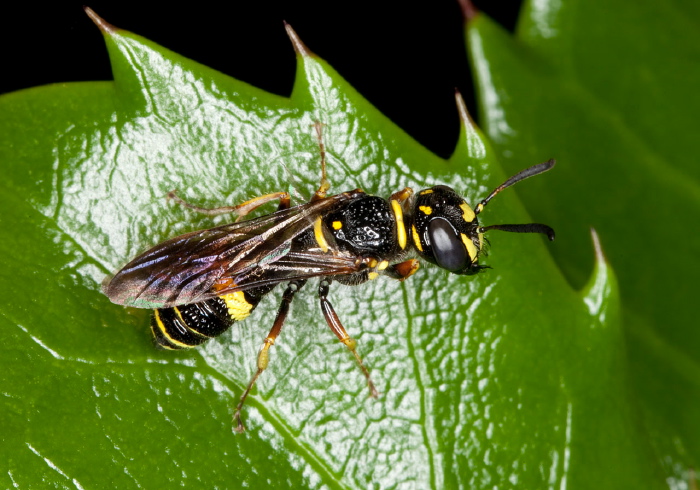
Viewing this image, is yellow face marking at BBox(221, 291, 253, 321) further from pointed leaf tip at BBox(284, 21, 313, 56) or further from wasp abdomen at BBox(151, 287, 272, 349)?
pointed leaf tip at BBox(284, 21, 313, 56)

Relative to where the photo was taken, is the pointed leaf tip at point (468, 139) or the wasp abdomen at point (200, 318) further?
the pointed leaf tip at point (468, 139)

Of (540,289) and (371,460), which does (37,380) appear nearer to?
(371,460)

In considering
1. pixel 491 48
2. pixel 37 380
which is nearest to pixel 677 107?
pixel 491 48

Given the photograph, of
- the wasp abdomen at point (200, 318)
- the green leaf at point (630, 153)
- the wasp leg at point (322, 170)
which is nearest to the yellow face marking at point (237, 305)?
the wasp abdomen at point (200, 318)

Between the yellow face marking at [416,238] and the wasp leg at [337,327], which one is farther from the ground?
the yellow face marking at [416,238]

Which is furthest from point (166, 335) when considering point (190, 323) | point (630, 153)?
point (630, 153)

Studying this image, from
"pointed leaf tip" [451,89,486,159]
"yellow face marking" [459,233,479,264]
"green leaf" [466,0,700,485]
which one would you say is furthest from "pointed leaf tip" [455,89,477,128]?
"green leaf" [466,0,700,485]

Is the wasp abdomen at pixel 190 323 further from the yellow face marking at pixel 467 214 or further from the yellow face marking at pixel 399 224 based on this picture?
the yellow face marking at pixel 467 214
